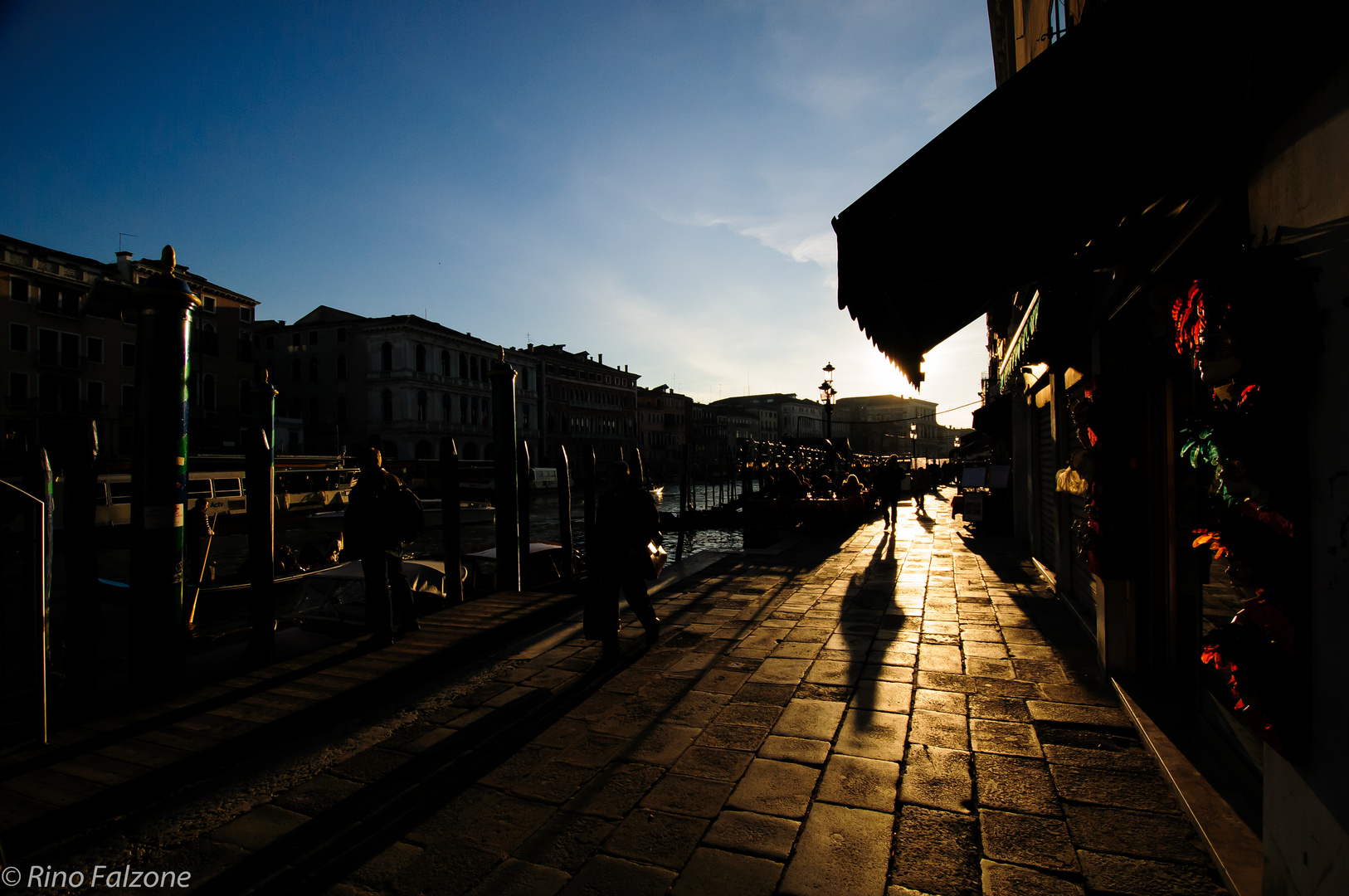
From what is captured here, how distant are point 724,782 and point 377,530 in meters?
3.55

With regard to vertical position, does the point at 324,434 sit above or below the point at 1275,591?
above

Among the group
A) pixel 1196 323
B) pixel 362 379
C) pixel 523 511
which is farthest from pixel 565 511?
pixel 362 379

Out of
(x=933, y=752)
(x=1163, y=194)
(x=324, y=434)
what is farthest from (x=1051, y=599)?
(x=324, y=434)

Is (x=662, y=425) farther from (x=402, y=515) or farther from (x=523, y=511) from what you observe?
(x=402, y=515)

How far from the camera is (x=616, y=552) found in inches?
199

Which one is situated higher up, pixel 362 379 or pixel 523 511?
pixel 362 379

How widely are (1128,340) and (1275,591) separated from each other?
2648 millimetres

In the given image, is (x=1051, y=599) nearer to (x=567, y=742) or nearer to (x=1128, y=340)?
(x=1128, y=340)

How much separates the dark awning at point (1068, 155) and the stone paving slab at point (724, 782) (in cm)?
237

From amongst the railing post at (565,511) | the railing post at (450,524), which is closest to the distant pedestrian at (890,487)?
the railing post at (565,511)

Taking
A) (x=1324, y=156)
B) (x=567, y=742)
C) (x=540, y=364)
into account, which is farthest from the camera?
(x=540, y=364)

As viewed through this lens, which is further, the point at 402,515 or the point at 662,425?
the point at 662,425

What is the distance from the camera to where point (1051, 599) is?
6.59m

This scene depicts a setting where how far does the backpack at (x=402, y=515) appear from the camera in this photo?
17.3 feet
